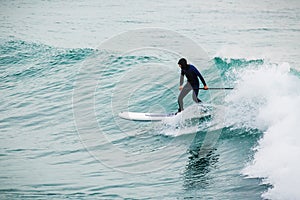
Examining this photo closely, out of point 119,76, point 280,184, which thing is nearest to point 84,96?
point 119,76

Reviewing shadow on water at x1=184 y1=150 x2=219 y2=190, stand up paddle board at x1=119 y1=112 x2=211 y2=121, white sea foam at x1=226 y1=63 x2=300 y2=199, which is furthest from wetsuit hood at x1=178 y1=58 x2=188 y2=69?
shadow on water at x1=184 y1=150 x2=219 y2=190

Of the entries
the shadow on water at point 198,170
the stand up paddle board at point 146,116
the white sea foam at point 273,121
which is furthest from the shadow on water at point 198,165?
the stand up paddle board at point 146,116

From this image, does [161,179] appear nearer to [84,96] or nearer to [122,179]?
[122,179]

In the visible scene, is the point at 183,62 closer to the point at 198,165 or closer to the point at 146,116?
the point at 146,116

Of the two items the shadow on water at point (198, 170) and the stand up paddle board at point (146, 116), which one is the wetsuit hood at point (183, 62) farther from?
the shadow on water at point (198, 170)

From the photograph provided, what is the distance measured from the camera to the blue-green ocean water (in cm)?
959

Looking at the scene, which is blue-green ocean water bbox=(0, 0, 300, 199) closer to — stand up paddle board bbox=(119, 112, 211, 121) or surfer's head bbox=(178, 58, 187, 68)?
stand up paddle board bbox=(119, 112, 211, 121)

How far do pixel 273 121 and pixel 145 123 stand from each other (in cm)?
427

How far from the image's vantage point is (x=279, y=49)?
75.1ft

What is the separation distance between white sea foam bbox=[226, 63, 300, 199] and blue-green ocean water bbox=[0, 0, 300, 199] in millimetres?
31

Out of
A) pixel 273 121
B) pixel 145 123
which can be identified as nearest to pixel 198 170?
pixel 273 121

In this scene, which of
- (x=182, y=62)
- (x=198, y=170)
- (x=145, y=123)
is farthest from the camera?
(x=145, y=123)

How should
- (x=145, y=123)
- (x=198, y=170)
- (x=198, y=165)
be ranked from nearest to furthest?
(x=198, y=170)
(x=198, y=165)
(x=145, y=123)

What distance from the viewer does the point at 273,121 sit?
11.7 metres
